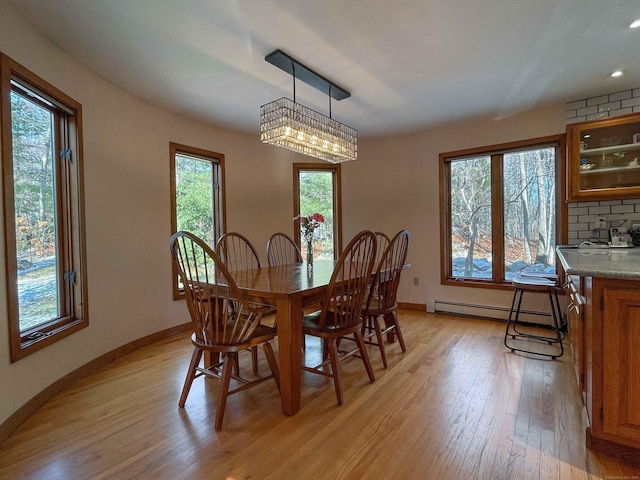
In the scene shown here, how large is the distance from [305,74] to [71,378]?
2.86 m

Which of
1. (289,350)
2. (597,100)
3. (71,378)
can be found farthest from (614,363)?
(71,378)

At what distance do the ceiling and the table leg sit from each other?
1707 millimetres

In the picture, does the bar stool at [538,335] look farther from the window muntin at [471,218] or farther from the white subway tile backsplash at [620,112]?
the white subway tile backsplash at [620,112]

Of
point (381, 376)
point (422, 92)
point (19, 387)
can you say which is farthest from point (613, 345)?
point (19, 387)

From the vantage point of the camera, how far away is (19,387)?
6.02 feet

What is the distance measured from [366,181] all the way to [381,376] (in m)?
2.92

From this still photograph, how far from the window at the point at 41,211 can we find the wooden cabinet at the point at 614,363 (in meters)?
3.00

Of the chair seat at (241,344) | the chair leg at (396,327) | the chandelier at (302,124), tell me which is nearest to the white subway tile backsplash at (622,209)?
the chair leg at (396,327)

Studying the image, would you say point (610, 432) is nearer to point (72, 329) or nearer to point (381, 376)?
point (381, 376)

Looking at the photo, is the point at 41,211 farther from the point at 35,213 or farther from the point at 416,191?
the point at 416,191

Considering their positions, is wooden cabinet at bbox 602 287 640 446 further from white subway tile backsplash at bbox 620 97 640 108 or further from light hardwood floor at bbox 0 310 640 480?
white subway tile backsplash at bbox 620 97 640 108

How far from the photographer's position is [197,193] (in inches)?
148

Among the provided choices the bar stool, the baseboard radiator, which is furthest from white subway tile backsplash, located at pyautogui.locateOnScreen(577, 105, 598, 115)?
the baseboard radiator

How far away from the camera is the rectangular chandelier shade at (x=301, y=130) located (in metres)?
2.40
